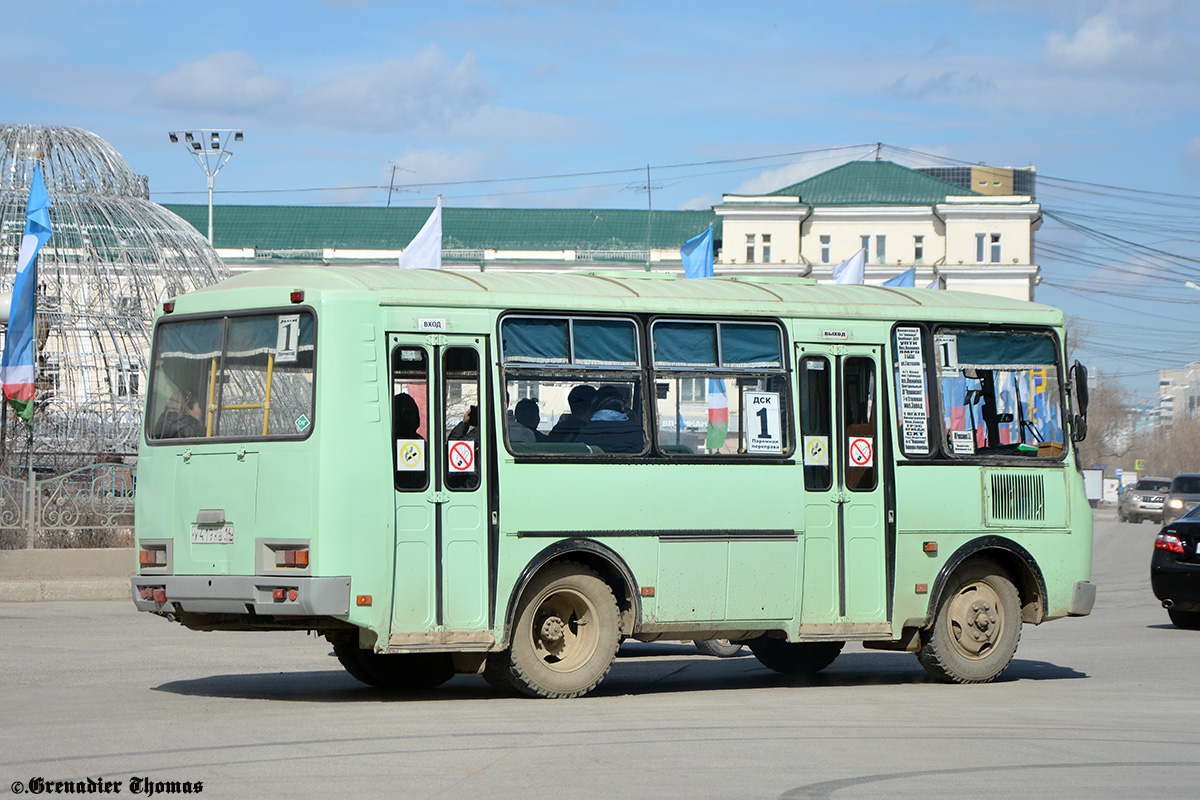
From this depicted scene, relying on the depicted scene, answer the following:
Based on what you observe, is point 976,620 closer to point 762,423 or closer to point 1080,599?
point 1080,599

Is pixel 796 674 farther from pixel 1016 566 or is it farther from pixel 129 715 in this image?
pixel 129 715

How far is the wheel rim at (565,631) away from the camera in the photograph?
10.8m

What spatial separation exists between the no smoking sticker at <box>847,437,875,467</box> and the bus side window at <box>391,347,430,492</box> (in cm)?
347

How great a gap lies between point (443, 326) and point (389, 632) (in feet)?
6.74

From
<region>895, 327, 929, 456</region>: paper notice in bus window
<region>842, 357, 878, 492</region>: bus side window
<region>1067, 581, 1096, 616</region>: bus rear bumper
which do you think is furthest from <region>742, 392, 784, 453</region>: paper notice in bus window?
<region>1067, 581, 1096, 616</region>: bus rear bumper

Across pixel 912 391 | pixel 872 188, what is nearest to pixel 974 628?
pixel 912 391

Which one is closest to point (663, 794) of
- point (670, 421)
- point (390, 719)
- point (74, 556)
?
point (390, 719)

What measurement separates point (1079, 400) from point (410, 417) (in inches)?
225

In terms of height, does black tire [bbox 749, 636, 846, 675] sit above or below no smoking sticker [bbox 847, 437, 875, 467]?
below

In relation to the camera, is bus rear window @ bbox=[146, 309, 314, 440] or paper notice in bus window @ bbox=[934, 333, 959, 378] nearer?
bus rear window @ bbox=[146, 309, 314, 440]

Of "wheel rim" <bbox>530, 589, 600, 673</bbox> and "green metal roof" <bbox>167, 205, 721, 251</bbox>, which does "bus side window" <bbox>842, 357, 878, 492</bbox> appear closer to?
"wheel rim" <bbox>530, 589, 600, 673</bbox>

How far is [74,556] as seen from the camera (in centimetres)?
1970

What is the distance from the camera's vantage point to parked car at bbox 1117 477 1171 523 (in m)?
59.5

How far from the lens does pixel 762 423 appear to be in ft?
37.9
